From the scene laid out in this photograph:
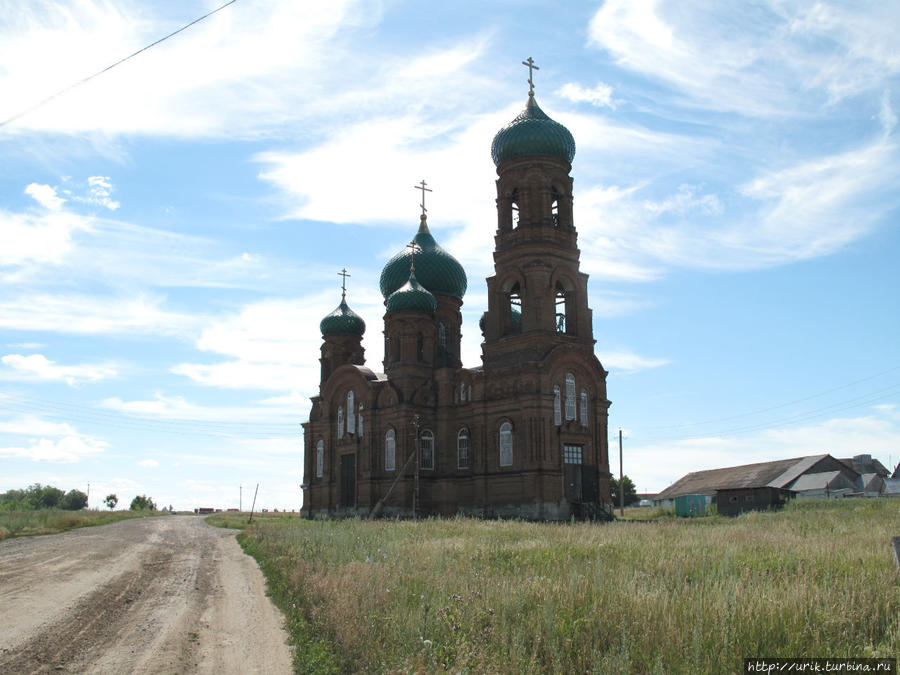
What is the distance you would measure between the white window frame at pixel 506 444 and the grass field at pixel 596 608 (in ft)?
68.2

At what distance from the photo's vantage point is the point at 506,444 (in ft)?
116

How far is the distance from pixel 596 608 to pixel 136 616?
7.88 m

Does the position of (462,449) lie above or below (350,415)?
below

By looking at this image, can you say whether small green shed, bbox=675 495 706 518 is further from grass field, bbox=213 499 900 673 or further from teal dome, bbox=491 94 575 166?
grass field, bbox=213 499 900 673

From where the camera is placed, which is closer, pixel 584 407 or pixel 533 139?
pixel 584 407

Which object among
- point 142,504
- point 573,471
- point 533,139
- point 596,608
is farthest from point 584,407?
point 142,504

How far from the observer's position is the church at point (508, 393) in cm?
3441

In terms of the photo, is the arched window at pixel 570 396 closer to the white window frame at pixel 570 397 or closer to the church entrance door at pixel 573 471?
the white window frame at pixel 570 397

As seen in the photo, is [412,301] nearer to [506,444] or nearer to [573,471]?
[506,444]

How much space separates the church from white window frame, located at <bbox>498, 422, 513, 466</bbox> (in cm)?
6

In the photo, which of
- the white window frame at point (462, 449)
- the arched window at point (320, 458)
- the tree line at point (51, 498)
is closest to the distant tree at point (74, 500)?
the tree line at point (51, 498)

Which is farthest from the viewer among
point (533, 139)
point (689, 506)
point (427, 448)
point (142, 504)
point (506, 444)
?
point (142, 504)

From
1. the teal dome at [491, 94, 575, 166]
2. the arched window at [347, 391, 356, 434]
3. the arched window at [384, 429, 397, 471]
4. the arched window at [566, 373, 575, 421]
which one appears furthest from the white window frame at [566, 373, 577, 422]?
the arched window at [347, 391, 356, 434]

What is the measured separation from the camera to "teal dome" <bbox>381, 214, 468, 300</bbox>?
147ft
